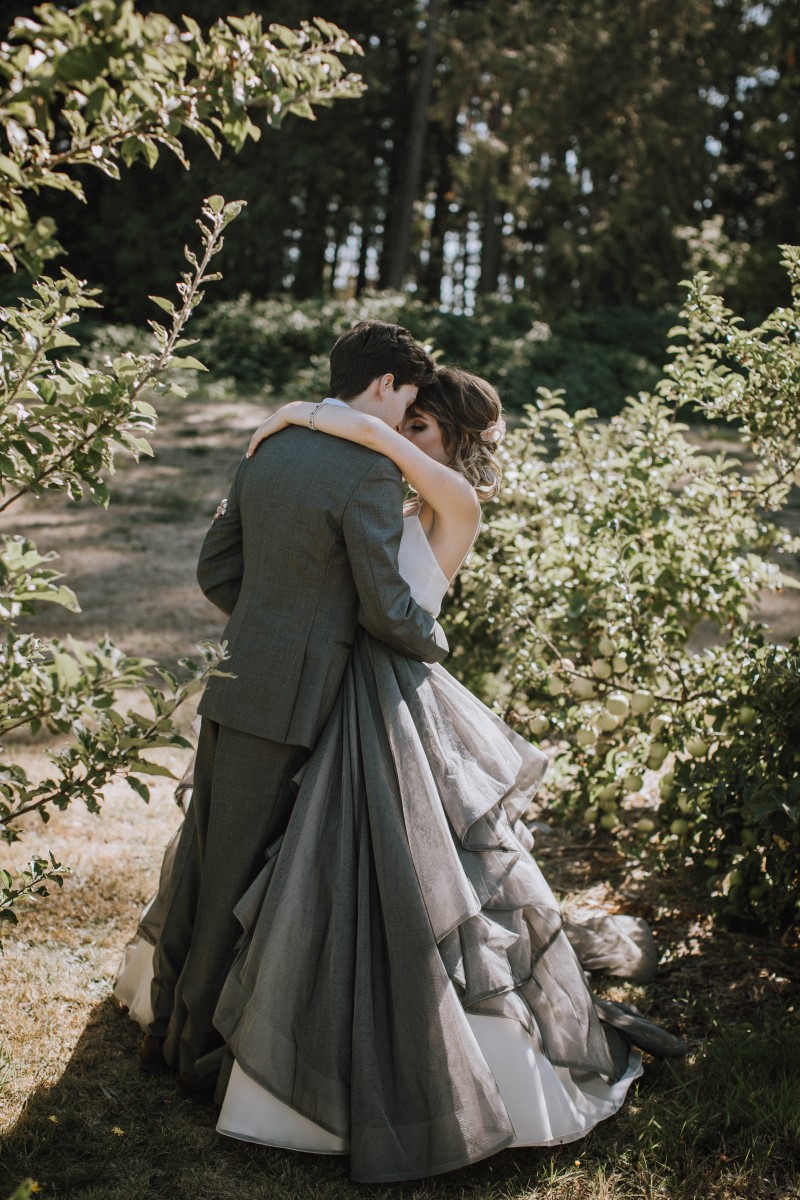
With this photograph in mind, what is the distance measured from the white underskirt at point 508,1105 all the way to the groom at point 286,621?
1.00 feet

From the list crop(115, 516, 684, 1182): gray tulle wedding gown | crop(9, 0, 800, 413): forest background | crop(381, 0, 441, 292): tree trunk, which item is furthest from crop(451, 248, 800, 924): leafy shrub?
crop(381, 0, 441, 292): tree trunk

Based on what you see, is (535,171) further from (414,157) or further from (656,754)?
(656,754)

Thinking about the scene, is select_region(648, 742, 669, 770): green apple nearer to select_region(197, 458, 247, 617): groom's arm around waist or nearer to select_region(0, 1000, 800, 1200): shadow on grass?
select_region(0, 1000, 800, 1200): shadow on grass

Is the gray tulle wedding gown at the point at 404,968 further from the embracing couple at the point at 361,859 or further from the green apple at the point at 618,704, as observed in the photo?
the green apple at the point at 618,704

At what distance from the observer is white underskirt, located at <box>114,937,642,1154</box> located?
2602 millimetres

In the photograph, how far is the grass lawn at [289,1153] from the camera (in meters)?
2.62

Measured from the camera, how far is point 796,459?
388 cm

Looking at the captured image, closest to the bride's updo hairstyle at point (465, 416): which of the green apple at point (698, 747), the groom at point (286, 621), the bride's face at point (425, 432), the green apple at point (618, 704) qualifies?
the bride's face at point (425, 432)

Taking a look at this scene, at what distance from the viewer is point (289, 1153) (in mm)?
2691

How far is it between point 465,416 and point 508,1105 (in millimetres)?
1912

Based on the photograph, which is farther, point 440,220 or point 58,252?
point 440,220

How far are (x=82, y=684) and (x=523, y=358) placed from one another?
48.6 ft

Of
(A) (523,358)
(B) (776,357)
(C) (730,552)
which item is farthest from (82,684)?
(A) (523,358)

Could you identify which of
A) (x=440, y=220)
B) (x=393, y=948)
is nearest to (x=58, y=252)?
(x=393, y=948)
